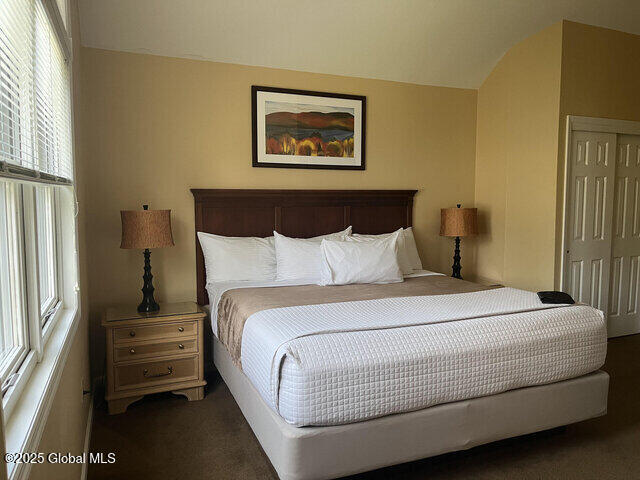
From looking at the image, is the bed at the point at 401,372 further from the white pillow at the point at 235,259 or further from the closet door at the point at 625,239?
the closet door at the point at 625,239

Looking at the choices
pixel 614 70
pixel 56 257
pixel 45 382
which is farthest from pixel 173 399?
pixel 614 70

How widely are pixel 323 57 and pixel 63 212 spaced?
2419 mm

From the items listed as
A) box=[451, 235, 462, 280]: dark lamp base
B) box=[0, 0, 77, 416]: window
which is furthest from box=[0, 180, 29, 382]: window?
box=[451, 235, 462, 280]: dark lamp base

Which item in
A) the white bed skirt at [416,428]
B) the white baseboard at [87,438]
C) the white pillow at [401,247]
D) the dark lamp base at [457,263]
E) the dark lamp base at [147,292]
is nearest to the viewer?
the white bed skirt at [416,428]

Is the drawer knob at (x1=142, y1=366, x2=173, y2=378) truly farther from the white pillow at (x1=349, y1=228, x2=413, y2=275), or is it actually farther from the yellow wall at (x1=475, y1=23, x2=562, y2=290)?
the yellow wall at (x1=475, y1=23, x2=562, y2=290)

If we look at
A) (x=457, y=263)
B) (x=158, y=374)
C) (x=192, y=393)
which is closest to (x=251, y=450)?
(x=192, y=393)

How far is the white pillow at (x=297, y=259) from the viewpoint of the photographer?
354 centimetres

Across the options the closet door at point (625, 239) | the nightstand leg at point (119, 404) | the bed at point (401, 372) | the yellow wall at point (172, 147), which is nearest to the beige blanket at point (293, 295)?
the bed at point (401, 372)

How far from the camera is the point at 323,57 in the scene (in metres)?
3.87

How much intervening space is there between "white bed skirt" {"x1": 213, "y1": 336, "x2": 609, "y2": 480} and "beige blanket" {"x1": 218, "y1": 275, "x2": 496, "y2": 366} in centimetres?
33

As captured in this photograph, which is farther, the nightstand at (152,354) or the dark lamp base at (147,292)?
the dark lamp base at (147,292)

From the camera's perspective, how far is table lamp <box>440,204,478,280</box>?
4273mm

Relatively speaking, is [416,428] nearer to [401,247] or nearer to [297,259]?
[297,259]

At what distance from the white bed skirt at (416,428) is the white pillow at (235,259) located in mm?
1087
